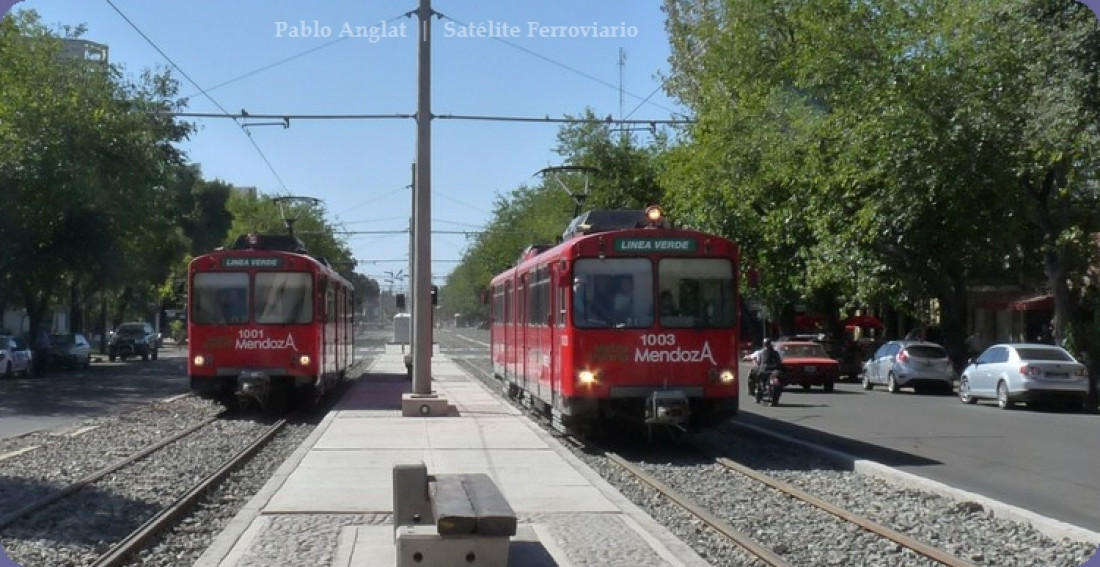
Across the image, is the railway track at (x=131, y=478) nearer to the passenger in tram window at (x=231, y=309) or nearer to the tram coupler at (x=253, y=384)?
the tram coupler at (x=253, y=384)

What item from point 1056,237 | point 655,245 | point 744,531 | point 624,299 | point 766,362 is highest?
point 1056,237

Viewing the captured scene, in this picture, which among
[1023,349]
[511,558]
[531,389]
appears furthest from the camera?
[1023,349]

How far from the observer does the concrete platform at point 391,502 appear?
33.8ft

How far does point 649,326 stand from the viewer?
18.2 m

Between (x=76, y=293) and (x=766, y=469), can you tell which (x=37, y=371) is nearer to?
(x=76, y=293)

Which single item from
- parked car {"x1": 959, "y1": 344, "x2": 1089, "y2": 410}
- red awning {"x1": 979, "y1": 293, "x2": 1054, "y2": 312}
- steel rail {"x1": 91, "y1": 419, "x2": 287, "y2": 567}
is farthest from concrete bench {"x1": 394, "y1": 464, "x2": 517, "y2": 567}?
red awning {"x1": 979, "y1": 293, "x2": 1054, "y2": 312}

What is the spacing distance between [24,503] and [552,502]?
18.2ft

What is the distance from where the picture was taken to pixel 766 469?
17359 millimetres

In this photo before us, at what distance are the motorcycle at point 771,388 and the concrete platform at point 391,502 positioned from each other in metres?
8.83

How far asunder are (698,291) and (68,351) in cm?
4013

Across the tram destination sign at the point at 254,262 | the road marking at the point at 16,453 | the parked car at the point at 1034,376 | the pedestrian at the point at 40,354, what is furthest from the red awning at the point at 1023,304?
the road marking at the point at 16,453

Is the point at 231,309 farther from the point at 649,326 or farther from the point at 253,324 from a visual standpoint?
the point at 649,326

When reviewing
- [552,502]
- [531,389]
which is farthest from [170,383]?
[552,502]

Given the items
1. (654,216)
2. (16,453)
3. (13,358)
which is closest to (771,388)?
(654,216)
